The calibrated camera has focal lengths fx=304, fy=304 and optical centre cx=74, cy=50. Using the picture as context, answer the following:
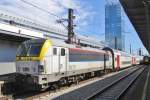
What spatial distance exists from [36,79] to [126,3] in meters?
8.68

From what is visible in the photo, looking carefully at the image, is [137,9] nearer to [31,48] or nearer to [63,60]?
[63,60]

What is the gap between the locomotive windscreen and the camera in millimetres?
17758

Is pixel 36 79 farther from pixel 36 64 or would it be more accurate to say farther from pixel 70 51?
pixel 70 51

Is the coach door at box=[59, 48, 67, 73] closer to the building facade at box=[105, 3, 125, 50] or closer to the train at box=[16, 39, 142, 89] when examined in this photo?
the train at box=[16, 39, 142, 89]

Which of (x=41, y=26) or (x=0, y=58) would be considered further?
(x=41, y=26)

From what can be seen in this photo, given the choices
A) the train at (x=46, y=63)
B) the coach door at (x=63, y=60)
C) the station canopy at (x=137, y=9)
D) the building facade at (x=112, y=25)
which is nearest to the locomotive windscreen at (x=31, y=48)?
the train at (x=46, y=63)

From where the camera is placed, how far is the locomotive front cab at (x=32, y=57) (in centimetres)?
1734

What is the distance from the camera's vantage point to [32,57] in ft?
57.6

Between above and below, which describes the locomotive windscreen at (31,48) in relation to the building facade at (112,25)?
below

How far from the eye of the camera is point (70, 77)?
22.2 meters

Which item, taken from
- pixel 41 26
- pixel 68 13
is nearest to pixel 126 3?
pixel 68 13

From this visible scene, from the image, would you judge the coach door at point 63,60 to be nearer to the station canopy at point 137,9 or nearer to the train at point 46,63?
the train at point 46,63

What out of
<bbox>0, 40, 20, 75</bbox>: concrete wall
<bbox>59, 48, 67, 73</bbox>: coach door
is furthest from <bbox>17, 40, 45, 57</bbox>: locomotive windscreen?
<bbox>0, 40, 20, 75</bbox>: concrete wall

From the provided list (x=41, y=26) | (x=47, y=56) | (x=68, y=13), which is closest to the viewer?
(x=47, y=56)
